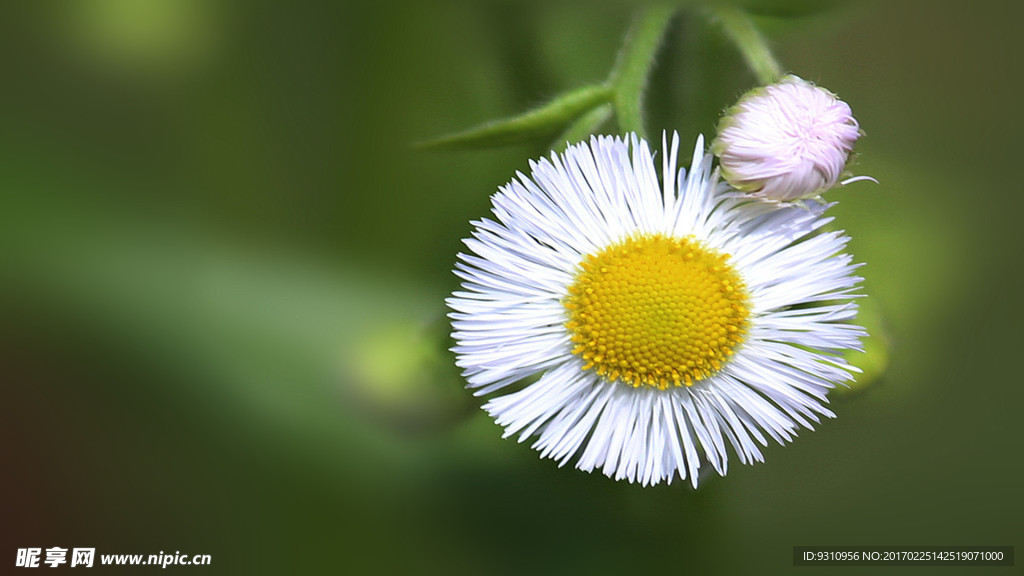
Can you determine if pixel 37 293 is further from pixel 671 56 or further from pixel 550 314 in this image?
pixel 671 56

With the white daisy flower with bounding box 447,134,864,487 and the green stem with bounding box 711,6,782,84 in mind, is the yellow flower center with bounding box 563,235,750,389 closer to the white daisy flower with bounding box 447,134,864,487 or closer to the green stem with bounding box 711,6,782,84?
the white daisy flower with bounding box 447,134,864,487

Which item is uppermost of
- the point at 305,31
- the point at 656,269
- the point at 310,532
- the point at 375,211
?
the point at 305,31

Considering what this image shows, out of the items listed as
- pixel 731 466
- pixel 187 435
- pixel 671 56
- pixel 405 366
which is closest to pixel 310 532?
pixel 187 435

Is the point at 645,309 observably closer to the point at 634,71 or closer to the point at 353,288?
the point at 634,71

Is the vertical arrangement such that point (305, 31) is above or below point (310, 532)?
above

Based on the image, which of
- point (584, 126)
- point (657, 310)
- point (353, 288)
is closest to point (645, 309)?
point (657, 310)

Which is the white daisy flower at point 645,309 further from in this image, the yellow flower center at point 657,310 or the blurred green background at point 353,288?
the blurred green background at point 353,288

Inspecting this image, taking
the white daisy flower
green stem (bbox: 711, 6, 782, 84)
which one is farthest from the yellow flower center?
green stem (bbox: 711, 6, 782, 84)
